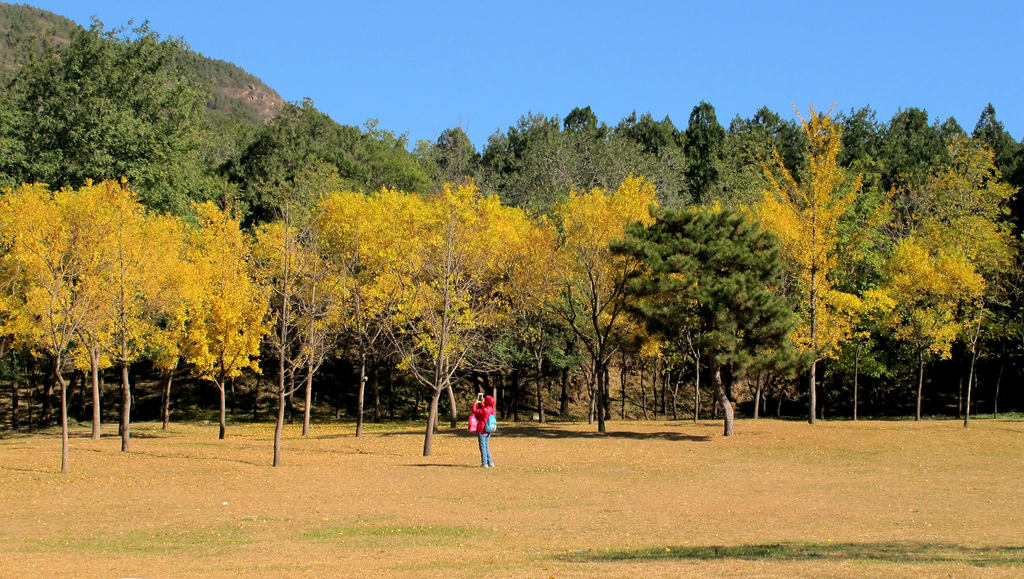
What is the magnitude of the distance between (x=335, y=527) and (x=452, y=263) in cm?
1458

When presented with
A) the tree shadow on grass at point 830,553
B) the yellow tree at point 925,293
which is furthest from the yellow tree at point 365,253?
the tree shadow on grass at point 830,553

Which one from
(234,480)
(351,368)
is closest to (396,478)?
(234,480)

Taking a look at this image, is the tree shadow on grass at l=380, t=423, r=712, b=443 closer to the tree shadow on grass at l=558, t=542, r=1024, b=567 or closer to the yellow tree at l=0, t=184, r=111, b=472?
the yellow tree at l=0, t=184, r=111, b=472

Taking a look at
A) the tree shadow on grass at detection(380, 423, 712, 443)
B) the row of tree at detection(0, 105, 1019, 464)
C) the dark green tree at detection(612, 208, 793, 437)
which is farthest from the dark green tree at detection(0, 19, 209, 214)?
the dark green tree at detection(612, 208, 793, 437)

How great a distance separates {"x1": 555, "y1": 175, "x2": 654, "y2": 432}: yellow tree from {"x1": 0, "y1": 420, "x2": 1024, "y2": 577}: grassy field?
492 cm

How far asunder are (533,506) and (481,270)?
16824 millimetres

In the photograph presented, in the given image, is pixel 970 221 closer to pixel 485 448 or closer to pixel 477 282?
pixel 477 282

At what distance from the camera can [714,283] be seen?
32562mm

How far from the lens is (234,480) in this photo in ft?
78.0

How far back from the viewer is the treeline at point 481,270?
31094mm

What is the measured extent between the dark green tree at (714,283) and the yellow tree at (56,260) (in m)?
18.0

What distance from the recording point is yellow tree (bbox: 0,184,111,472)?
24312 mm

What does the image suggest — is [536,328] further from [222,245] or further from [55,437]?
[55,437]

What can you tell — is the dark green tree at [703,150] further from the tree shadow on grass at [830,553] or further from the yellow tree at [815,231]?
the tree shadow on grass at [830,553]
